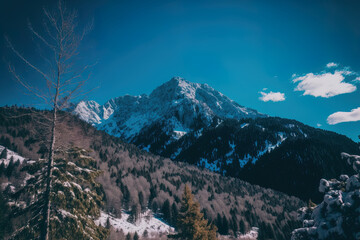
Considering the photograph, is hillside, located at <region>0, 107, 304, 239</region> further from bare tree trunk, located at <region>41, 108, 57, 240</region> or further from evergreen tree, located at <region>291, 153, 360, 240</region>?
evergreen tree, located at <region>291, 153, 360, 240</region>

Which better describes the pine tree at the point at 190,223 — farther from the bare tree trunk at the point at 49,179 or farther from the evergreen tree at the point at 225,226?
the evergreen tree at the point at 225,226

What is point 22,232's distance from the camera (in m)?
7.41

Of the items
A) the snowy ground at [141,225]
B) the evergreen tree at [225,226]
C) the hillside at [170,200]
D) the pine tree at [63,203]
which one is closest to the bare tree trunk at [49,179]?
the pine tree at [63,203]

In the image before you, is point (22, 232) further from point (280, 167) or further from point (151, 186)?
point (280, 167)

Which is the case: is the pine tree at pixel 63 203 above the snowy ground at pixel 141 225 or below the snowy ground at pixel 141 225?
above

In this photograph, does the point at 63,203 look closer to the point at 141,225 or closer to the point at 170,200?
the point at 141,225

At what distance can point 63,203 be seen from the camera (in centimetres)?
793

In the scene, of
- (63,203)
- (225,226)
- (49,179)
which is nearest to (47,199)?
(63,203)

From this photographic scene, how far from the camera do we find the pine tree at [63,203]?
304 inches

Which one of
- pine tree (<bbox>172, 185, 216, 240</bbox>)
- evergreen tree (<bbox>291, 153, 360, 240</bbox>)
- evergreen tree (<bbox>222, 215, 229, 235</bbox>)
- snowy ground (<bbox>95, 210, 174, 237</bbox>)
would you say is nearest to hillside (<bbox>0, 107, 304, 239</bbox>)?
evergreen tree (<bbox>222, 215, 229, 235</bbox>)

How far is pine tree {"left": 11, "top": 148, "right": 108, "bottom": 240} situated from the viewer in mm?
7715

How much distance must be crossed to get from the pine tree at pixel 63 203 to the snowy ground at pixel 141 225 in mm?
31811

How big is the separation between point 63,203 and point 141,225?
4132 centimetres

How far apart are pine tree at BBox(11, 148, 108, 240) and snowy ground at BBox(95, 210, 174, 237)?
3181 cm
